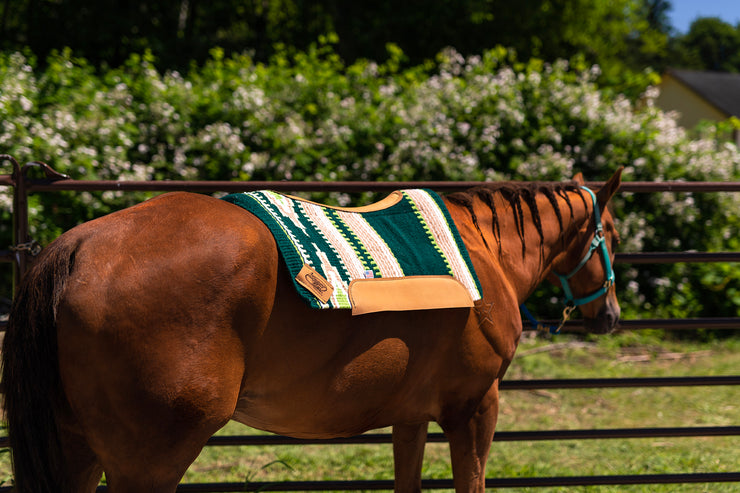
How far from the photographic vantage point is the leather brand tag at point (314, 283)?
1.84 metres

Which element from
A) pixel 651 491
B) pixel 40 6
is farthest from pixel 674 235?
pixel 40 6

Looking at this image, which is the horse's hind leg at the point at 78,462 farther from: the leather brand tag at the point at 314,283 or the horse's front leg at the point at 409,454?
the horse's front leg at the point at 409,454

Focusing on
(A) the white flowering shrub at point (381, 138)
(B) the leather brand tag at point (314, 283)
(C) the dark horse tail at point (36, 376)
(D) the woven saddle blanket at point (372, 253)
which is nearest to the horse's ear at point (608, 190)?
(D) the woven saddle blanket at point (372, 253)

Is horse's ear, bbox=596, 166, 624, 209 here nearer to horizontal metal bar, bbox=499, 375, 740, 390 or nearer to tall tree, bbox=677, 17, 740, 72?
horizontal metal bar, bbox=499, 375, 740, 390

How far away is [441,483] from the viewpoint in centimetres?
297

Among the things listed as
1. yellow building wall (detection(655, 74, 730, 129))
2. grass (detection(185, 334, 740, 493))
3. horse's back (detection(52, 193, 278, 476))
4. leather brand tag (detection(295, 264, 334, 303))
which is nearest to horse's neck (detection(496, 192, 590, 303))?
leather brand tag (detection(295, 264, 334, 303))

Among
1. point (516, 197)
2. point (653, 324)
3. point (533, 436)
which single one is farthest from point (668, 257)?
point (533, 436)

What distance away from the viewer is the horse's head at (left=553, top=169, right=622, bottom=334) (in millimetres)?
2760

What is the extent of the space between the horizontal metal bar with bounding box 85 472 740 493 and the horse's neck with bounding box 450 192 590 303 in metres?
0.93

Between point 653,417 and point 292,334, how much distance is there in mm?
4116

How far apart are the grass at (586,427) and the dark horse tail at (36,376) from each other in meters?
1.33

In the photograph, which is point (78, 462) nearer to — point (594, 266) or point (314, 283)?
point (314, 283)

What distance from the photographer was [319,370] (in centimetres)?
191

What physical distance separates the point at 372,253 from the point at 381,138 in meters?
4.76
